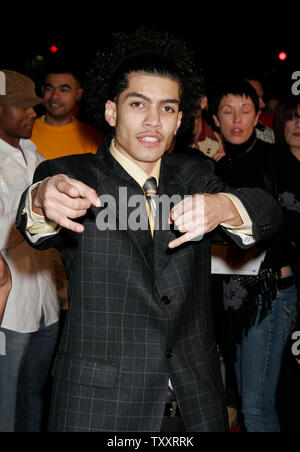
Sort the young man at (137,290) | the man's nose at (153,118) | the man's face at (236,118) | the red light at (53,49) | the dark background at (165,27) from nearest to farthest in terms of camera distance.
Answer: the young man at (137,290) → the man's nose at (153,118) → the man's face at (236,118) → the dark background at (165,27) → the red light at (53,49)

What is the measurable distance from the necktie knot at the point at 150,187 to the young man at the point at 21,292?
1.06 metres

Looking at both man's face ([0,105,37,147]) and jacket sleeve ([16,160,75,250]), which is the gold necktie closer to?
jacket sleeve ([16,160,75,250])

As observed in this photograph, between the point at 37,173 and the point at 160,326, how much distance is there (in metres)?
0.60

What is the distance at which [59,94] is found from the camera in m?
3.46

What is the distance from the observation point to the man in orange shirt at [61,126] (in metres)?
3.32

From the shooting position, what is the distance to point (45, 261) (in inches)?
106

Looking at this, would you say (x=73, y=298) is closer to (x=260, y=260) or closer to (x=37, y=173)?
(x=37, y=173)

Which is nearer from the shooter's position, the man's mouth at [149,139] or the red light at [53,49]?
the man's mouth at [149,139]

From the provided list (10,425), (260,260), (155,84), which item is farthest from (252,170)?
(10,425)

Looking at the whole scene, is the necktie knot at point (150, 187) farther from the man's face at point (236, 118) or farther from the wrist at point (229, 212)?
the man's face at point (236, 118)

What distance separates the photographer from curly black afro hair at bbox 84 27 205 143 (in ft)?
5.21

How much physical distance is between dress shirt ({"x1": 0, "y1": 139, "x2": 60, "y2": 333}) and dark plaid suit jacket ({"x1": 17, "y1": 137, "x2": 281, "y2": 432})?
985 mm

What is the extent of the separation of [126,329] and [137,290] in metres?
0.12

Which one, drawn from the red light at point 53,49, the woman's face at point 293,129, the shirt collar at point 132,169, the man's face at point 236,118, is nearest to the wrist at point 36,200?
the shirt collar at point 132,169
